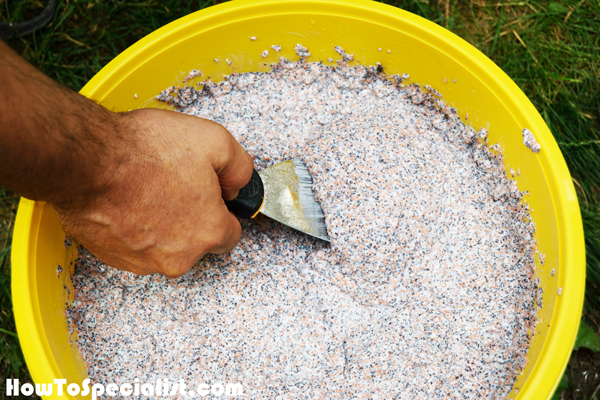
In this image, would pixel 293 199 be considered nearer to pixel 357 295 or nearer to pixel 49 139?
pixel 357 295

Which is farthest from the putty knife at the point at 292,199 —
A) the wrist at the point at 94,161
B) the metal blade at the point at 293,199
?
the wrist at the point at 94,161

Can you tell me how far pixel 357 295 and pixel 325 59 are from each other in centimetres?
58

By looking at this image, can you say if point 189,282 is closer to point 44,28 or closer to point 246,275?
point 246,275

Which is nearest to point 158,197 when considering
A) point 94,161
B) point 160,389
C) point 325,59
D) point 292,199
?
point 94,161

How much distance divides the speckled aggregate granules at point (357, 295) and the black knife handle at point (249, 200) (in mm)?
116

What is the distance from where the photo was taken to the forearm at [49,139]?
1.76 feet

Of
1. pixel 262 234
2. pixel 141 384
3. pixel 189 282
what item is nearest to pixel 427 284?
pixel 262 234

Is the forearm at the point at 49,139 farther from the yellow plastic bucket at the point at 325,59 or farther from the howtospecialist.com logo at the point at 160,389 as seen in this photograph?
the howtospecialist.com logo at the point at 160,389

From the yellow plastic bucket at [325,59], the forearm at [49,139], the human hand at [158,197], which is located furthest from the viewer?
the yellow plastic bucket at [325,59]

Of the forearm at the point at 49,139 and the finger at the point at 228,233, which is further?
the finger at the point at 228,233

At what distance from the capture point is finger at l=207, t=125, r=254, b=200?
75 cm

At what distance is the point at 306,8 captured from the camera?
3.20 ft

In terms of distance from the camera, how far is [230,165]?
0.76m

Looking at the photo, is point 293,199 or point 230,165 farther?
point 293,199
